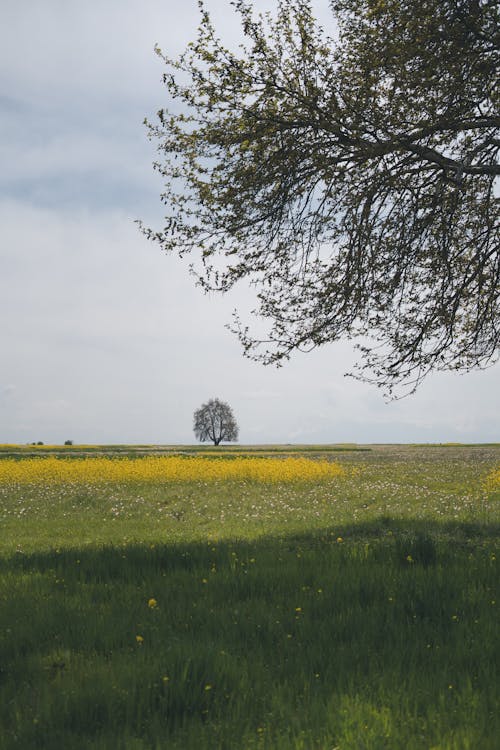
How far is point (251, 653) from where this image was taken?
4512 millimetres

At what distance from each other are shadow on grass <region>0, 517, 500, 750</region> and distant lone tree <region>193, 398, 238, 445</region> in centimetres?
9561

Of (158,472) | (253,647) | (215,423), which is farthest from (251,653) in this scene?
(215,423)

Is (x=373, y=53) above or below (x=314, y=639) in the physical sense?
above

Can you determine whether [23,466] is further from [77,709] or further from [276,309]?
[77,709]

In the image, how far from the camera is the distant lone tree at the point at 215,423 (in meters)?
103

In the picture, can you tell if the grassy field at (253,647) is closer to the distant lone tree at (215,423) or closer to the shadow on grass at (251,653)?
the shadow on grass at (251,653)

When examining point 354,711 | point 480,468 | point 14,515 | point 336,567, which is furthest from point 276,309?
point 480,468

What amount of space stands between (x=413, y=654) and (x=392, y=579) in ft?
6.92

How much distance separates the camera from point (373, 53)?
33.6 ft

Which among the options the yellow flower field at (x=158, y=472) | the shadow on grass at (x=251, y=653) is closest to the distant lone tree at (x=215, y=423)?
the yellow flower field at (x=158, y=472)

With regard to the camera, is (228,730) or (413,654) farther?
(413,654)

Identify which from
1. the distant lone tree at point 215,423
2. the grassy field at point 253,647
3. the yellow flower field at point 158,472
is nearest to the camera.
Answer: the grassy field at point 253,647

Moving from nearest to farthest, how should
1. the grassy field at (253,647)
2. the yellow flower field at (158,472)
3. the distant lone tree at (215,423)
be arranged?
the grassy field at (253,647), the yellow flower field at (158,472), the distant lone tree at (215,423)

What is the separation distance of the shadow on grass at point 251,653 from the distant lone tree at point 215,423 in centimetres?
9561
